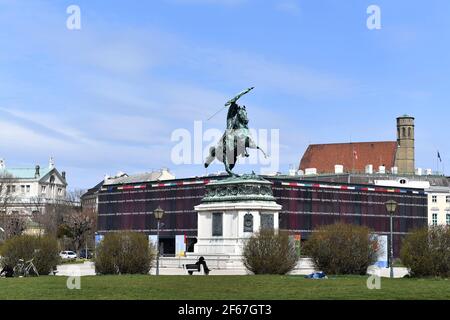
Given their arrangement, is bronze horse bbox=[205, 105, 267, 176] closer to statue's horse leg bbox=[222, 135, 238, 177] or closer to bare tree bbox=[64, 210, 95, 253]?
statue's horse leg bbox=[222, 135, 238, 177]

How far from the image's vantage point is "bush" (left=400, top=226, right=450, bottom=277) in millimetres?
40250

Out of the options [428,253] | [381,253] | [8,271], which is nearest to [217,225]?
[381,253]

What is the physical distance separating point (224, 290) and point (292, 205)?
89.6 meters

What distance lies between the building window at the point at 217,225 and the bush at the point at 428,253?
603 inches

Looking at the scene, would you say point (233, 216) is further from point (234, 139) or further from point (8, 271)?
point (8, 271)

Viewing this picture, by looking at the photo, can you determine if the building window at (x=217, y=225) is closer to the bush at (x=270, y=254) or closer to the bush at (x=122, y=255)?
the bush at (x=270, y=254)

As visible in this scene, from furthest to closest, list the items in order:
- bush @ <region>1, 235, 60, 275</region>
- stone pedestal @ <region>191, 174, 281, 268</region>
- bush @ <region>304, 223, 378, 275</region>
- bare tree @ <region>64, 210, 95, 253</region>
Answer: bare tree @ <region>64, 210, 95, 253</region> → stone pedestal @ <region>191, 174, 281, 268</region> → bush @ <region>1, 235, 60, 275</region> → bush @ <region>304, 223, 378, 275</region>

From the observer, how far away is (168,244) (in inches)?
4946

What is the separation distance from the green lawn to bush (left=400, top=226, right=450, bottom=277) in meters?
6.97

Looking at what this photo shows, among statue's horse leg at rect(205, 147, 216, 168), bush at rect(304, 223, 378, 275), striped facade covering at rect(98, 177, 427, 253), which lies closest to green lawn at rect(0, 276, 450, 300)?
bush at rect(304, 223, 378, 275)

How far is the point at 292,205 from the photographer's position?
11781cm
